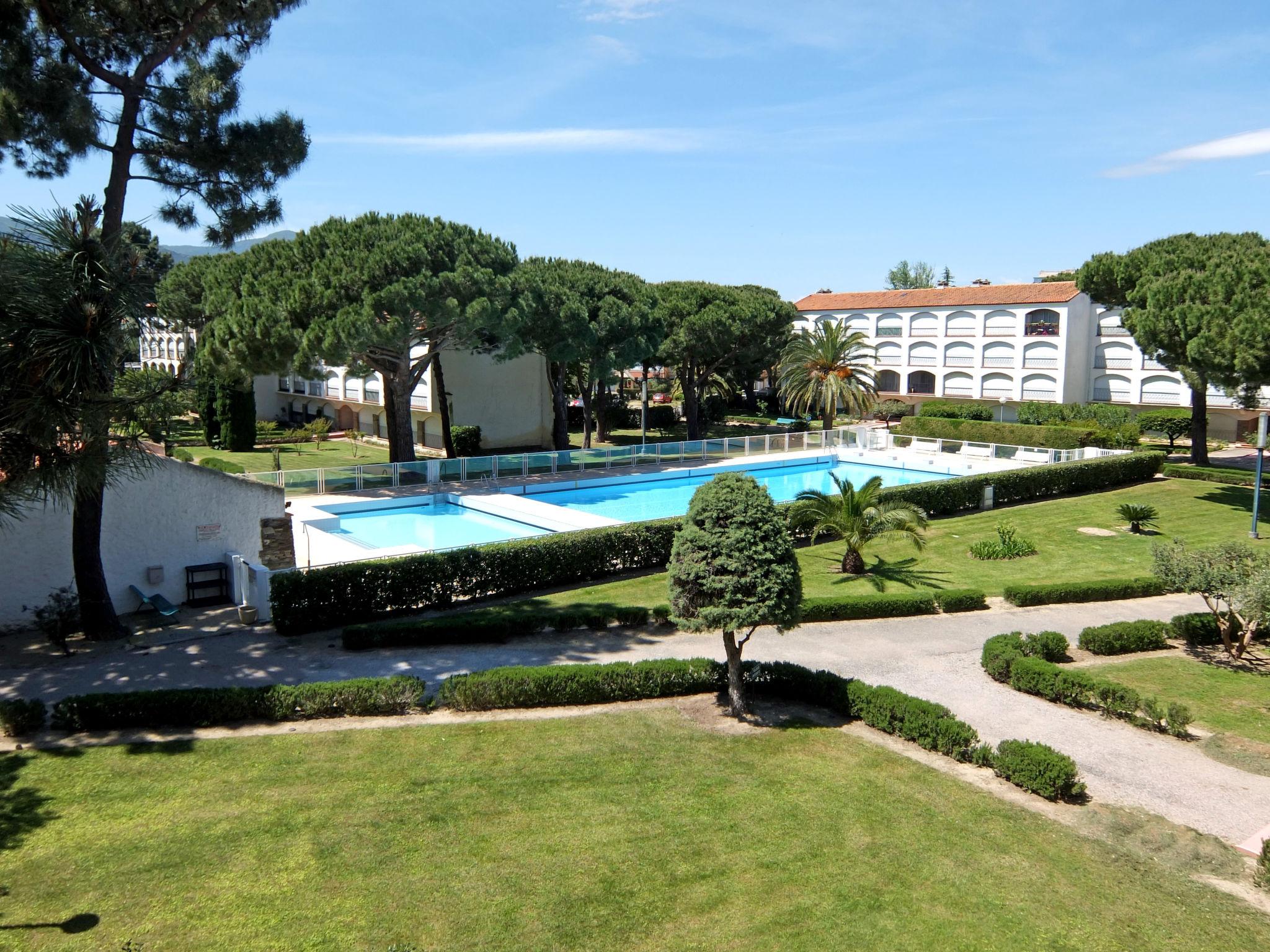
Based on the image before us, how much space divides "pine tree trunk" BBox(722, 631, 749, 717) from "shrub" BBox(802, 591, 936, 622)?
4.33 metres

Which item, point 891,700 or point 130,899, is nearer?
point 130,899

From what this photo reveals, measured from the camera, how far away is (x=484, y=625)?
13.9 metres

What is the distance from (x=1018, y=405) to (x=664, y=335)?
24.5 meters

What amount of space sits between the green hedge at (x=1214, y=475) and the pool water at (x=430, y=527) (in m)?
22.4

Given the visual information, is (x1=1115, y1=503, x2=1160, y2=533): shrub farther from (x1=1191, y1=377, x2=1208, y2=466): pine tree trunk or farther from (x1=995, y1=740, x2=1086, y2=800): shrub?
(x1=995, y1=740, x2=1086, y2=800): shrub

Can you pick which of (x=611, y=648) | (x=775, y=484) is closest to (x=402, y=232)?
(x=775, y=484)

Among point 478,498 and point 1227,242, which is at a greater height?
point 1227,242

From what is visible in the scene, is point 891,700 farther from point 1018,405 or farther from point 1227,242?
point 1018,405

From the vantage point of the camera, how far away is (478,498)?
2683 cm

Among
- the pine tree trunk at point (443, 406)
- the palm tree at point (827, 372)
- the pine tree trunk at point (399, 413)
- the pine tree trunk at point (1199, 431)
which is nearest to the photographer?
the pine tree trunk at point (399, 413)

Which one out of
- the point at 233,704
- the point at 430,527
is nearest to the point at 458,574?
the point at 233,704

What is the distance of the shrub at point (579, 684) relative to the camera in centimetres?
1105

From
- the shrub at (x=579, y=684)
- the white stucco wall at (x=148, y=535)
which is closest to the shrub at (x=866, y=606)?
the shrub at (x=579, y=684)

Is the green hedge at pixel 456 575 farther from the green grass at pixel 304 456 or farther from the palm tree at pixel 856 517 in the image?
the green grass at pixel 304 456
